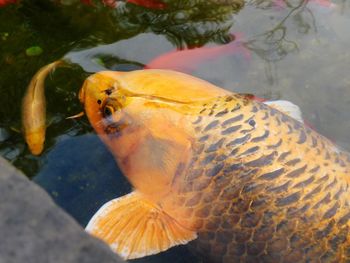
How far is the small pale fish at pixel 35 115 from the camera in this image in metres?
3.32

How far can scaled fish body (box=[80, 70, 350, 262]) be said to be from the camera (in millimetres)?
2537

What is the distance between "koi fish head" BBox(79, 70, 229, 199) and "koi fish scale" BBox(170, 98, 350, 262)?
11cm

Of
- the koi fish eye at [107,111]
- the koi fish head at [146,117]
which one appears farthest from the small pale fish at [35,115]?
the koi fish eye at [107,111]

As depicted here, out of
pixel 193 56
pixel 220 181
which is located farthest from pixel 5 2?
pixel 220 181

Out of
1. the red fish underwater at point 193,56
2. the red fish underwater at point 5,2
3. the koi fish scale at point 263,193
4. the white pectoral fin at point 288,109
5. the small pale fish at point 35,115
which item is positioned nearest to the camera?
the koi fish scale at point 263,193

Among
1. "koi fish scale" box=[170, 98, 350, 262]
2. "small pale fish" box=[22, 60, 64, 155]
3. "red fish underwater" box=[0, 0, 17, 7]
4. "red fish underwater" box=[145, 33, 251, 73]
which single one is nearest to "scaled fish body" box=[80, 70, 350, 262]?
"koi fish scale" box=[170, 98, 350, 262]

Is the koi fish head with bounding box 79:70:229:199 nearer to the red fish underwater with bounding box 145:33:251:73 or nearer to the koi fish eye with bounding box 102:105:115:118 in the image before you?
the koi fish eye with bounding box 102:105:115:118

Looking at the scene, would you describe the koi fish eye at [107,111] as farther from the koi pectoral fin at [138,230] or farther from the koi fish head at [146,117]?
the koi pectoral fin at [138,230]

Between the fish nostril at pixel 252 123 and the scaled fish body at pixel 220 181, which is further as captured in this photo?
the fish nostril at pixel 252 123

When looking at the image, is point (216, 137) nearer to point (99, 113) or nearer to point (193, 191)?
point (193, 191)

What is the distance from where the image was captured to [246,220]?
2.56m

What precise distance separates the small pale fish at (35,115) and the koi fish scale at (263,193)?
1.09m

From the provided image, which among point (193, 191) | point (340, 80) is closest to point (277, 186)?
point (193, 191)

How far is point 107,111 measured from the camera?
2.98m
